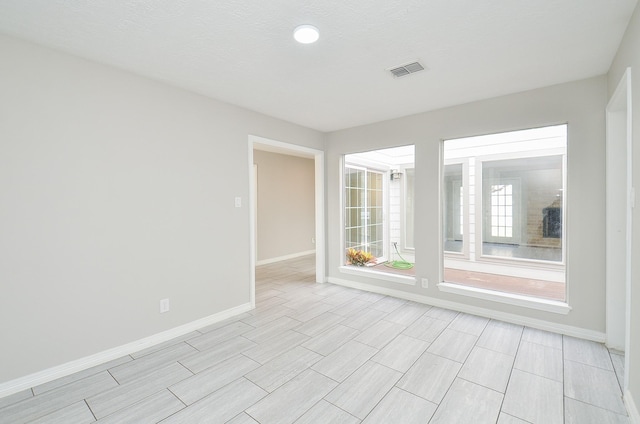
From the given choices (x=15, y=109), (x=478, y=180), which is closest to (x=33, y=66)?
(x=15, y=109)

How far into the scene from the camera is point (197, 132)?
308 centimetres

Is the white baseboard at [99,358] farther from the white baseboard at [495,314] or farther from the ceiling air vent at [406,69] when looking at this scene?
the ceiling air vent at [406,69]

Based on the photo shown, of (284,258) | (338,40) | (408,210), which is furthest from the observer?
(284,258)

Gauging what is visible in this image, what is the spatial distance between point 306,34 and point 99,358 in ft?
10.2

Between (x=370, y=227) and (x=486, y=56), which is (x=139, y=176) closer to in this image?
(x=486, y=56)

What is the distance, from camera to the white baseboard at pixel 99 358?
2.03 meters

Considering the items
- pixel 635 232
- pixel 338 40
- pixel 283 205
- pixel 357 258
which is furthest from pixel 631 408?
pixel 283 205

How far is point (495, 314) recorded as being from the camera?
3.24 metres

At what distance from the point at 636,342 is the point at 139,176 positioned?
390 centimetres

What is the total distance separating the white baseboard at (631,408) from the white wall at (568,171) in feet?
3.60

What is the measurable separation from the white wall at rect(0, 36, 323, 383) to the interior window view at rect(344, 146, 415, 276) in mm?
2353

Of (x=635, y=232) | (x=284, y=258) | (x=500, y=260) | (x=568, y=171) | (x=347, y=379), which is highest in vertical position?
(x=568, y=171)

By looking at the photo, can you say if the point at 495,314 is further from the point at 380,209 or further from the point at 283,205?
the point at 283,205

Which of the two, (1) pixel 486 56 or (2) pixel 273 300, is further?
(2) pixel 273 300
